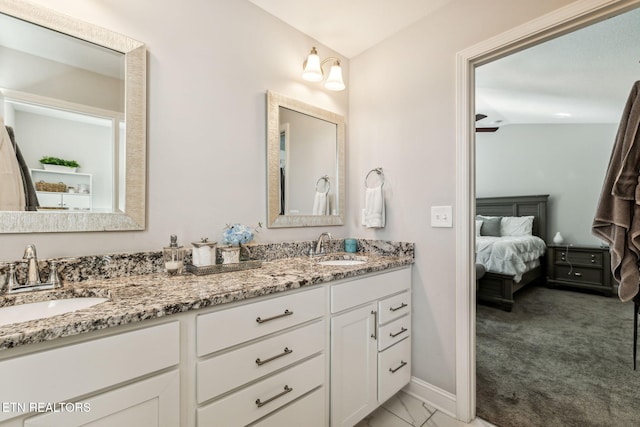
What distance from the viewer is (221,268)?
1.39 metres

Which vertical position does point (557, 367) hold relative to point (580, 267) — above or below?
below

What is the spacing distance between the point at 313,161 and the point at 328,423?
1.52 meters

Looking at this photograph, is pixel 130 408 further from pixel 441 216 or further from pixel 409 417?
pixel 441 216

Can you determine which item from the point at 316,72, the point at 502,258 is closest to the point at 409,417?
the point at 316,72

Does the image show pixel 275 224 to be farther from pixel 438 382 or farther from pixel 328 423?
pixel 438 382

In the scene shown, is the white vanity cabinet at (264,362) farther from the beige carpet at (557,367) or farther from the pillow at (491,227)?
the pillow at (491,227)

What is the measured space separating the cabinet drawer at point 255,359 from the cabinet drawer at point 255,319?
4cm

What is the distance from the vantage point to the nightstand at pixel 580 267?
405cm

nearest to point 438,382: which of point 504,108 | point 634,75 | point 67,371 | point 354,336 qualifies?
point 354,336

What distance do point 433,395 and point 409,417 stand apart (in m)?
0.21

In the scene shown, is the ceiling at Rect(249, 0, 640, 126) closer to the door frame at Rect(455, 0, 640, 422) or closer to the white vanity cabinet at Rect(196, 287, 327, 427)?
the door frame at Rect(455, 0, 640, 422)

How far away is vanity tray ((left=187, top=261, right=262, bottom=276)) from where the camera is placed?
1.33m

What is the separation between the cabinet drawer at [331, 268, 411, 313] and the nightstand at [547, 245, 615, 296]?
4062mm

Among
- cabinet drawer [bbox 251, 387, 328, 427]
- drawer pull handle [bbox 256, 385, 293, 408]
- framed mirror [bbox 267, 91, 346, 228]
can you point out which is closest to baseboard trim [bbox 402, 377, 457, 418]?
cabinet drawer [bbox 251, 387, 328, 427]
